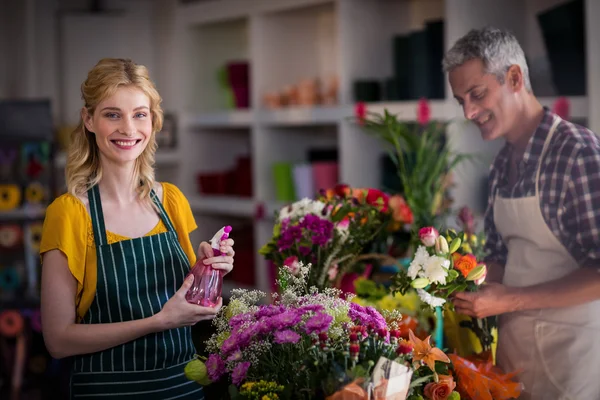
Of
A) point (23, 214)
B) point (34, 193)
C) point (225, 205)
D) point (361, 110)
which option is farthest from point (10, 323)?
point (361, 110)

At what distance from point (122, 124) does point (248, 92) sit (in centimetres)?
326

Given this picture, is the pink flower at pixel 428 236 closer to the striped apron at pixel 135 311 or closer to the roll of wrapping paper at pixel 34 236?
the striped apron at pixel 135 311

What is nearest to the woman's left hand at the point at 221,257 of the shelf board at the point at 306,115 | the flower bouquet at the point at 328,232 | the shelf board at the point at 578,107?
the flower bouquet at the point at 328,232

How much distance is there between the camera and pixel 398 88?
13.2ft

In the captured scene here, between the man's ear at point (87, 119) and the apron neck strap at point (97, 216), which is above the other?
the man's ear at point (87, 119)

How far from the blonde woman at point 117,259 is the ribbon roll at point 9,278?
3.08m

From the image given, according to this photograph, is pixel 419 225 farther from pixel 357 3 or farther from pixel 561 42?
pixel 357 3

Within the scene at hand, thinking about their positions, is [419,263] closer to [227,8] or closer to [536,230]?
[536,230]

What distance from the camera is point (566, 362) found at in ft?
6.52

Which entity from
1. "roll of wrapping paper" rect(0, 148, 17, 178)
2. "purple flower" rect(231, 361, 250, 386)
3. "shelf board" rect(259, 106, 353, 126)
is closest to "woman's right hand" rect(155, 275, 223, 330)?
"purple flower" rect(231, 361, 250, 386)

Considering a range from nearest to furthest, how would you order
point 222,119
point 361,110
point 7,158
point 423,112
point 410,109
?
point 423,112, point 410,109, point 361,110, point 7,158, point 222,119

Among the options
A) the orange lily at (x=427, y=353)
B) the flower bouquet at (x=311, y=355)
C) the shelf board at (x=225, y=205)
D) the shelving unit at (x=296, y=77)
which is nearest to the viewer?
the flower bouquet at (x=311, y=355)

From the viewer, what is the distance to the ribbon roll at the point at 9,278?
15.8ft

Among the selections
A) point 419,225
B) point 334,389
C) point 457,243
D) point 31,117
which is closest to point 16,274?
point 31,117
